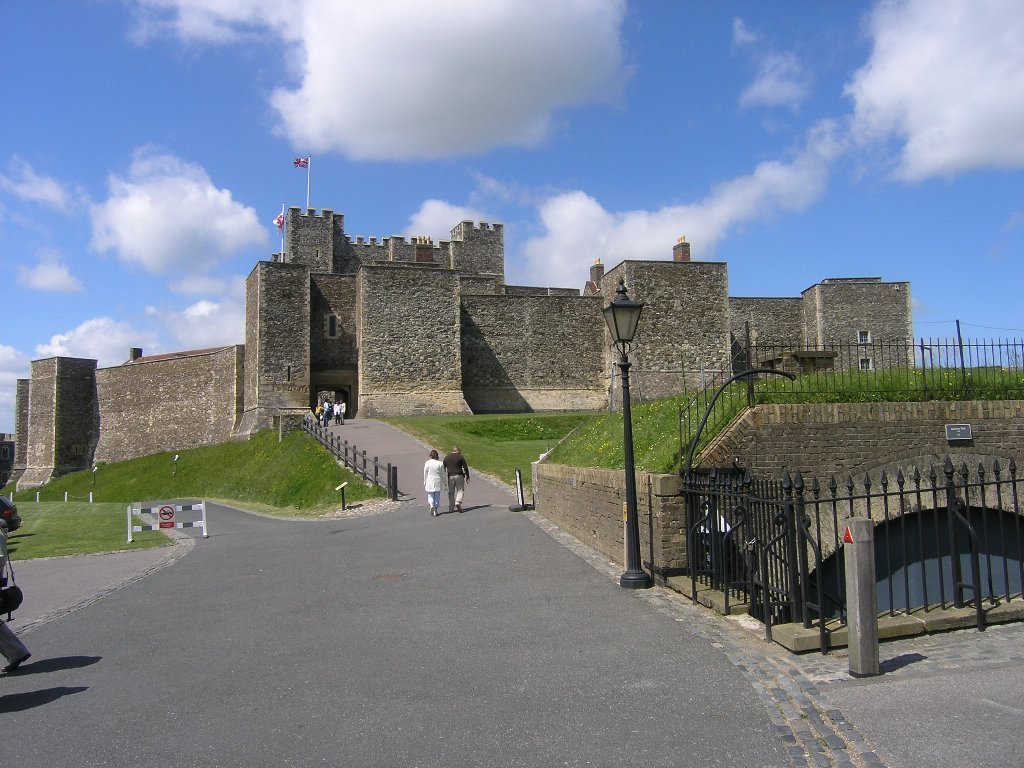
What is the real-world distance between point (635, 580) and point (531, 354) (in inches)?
1338

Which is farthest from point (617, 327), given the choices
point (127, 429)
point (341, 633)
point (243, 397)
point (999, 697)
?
point (127, 429)

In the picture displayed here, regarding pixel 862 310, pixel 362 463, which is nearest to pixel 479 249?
pixel 862 310

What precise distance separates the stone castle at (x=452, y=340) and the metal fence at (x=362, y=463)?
9.23 m

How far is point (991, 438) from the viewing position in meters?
12.8

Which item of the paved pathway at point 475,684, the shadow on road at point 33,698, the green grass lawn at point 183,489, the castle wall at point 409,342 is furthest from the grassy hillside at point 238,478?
the shadow on road at point 33,698

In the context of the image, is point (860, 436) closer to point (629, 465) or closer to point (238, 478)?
point (629, 465)

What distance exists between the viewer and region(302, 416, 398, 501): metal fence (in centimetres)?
2089

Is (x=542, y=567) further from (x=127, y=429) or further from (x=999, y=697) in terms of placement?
(x=127, y=429)

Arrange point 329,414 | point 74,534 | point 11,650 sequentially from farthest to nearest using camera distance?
point 329,414 → point 74,534 → point 11,650

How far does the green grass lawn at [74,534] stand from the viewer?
1641 centimetres

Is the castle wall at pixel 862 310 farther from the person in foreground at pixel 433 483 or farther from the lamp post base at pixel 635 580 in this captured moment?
the lamp post base at pixel 635 580

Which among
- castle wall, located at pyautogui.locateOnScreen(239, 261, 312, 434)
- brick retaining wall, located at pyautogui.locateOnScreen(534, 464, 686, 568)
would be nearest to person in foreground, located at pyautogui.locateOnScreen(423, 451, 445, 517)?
brick retaining wall, located at pyautogui.locateOnScreen(534, 464, 686, 568)

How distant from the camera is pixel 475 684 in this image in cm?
587

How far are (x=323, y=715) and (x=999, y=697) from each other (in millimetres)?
4179
